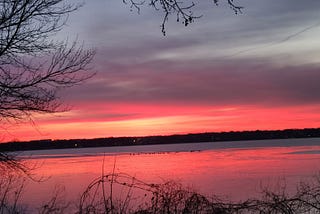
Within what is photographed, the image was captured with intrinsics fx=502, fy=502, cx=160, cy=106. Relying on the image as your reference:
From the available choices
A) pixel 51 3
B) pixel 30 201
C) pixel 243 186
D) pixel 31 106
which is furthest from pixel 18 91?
pixel 243 186

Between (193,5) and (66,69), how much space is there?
24.6 feet

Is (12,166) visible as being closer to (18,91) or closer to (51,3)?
(18,91)

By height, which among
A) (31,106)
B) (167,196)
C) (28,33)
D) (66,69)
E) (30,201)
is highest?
(28,33)

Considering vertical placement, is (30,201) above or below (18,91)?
below

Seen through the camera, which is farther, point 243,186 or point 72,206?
point 243,186

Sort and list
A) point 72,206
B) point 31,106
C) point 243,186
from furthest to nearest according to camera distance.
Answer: point 243,186, point 72,206, point 31,106

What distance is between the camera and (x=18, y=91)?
38.5 ft

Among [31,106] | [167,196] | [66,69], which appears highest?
[66,69]

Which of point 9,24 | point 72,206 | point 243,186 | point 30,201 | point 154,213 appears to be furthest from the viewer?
point 243,186

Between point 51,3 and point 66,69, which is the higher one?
point 51,3

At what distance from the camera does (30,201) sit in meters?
22.3

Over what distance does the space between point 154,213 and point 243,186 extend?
1797 cm

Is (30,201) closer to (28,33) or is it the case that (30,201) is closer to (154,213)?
(28,33)

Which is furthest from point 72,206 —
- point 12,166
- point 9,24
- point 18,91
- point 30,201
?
point 9,24
